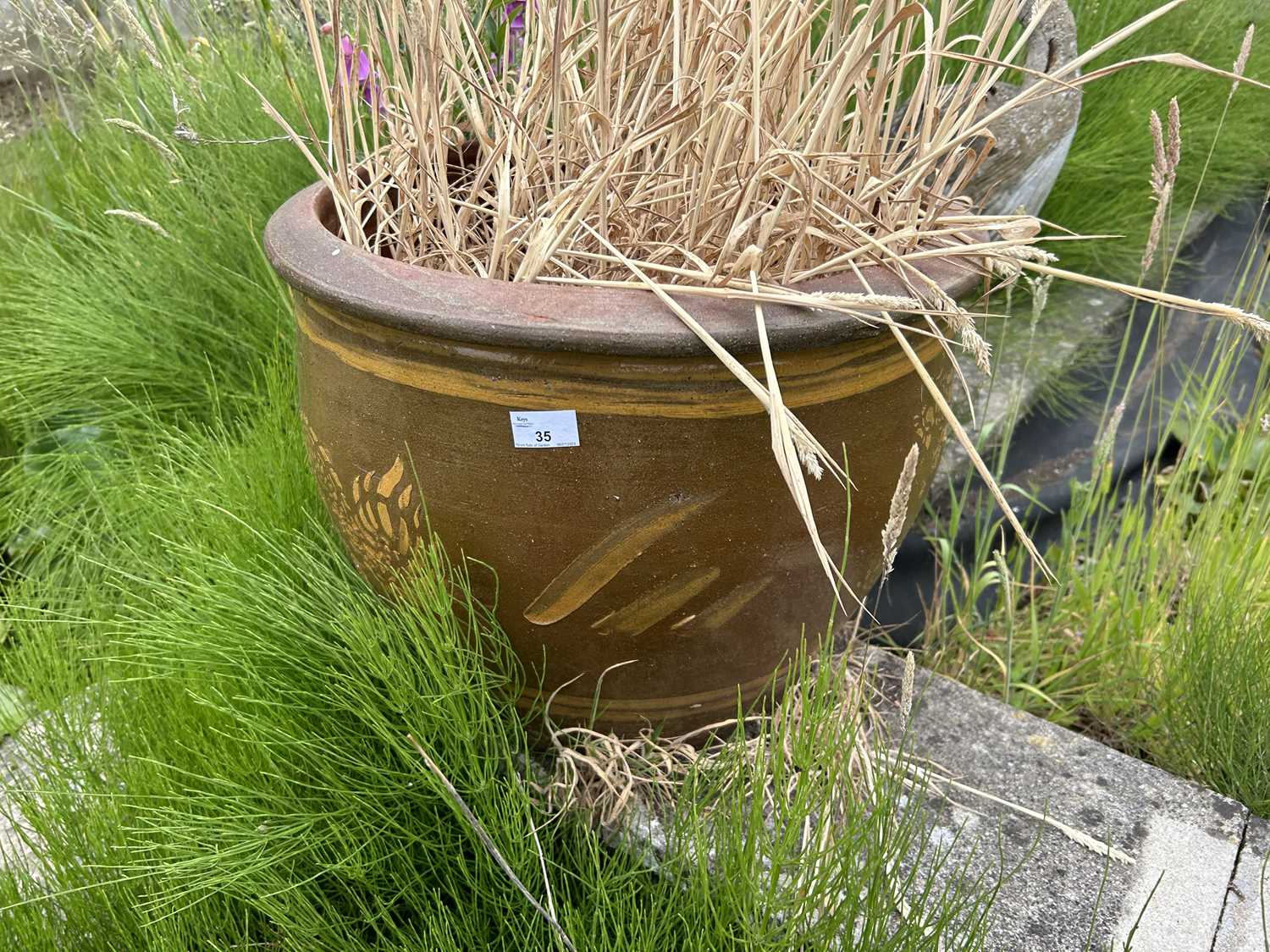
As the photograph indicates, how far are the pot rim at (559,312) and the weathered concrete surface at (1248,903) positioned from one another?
77cm

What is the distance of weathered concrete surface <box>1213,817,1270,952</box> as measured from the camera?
1101 mm

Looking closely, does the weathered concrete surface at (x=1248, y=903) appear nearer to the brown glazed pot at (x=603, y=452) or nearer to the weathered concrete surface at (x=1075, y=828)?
the weathered concrete surface at (x=1075, y=828)

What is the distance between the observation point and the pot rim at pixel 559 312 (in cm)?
88

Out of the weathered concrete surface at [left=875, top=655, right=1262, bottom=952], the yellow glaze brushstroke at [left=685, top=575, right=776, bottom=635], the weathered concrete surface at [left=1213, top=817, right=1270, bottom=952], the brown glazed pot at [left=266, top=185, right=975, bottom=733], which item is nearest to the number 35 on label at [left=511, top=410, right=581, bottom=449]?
the brown glazed pot at [left=266, top=185, right=975, bottom=733]

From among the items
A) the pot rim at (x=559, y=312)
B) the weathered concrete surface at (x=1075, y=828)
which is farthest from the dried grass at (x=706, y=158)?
the weathered concrete surface at (x=1075, y=828)

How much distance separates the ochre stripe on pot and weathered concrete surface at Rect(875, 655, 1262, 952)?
13.7 inches

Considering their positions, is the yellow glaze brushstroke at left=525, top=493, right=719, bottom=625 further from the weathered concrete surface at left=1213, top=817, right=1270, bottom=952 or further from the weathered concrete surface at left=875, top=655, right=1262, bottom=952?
the weathered concrete surface at left=1213, top=817, right=1270, bottom=952

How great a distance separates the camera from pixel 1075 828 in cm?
121

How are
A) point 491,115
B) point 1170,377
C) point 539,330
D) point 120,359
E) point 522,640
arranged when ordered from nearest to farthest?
point 539,330 → point 522,640 → point 491,115 → point 120,359 → point 1170,377

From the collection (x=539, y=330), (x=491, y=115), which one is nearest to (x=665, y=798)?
(x=539, y=330)

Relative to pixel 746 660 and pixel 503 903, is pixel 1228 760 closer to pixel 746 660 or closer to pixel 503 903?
pixel 746 660

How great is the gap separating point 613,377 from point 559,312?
0.08m

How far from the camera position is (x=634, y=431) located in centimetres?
93

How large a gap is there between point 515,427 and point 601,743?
0.46m
